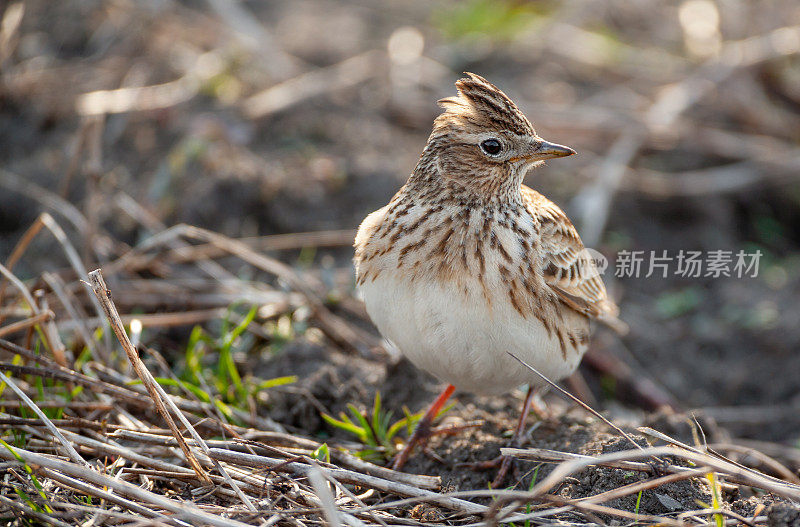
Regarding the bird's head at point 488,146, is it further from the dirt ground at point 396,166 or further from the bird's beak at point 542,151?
the dirt ground at point 396,166

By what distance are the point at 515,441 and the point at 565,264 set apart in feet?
3.02

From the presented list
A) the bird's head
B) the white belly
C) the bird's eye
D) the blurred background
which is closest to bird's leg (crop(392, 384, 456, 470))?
the white belly

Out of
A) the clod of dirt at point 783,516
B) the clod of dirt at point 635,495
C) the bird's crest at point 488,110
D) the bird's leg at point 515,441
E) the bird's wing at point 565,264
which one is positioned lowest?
the bird's leg at point 515,441

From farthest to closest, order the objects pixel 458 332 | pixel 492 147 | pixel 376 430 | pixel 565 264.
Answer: pixel 376 430
pixel 565 264
pixel 492 147
pixel 458 332

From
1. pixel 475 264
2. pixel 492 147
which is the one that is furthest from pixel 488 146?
pixel 475 264

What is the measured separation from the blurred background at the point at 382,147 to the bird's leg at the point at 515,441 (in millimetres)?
825

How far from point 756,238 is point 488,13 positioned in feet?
12.6

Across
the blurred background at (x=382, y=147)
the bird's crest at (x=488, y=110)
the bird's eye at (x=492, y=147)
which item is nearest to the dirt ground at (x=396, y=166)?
the blurred background at (x=382, y=147)

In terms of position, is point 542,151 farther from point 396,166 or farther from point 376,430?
point 396,166

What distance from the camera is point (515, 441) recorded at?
4.23m

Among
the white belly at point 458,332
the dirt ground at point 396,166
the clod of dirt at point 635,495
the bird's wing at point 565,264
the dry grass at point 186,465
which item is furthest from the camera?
the dirt ground at point 396,166

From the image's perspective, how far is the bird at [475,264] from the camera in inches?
148

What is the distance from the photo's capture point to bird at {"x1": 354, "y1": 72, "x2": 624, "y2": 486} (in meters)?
3.76

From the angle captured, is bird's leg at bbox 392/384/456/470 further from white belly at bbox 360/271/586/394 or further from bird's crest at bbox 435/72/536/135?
bird's crest at bbox 435/72/536/135
